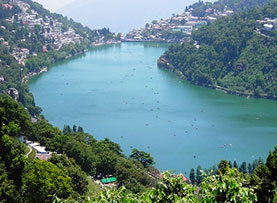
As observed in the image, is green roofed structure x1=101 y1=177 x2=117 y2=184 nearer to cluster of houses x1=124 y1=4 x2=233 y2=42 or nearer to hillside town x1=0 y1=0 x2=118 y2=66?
hillside town x1=0 y1=0 x2=118 y2=66

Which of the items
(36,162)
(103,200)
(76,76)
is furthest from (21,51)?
(103,200)

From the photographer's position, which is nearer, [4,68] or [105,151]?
[105,151]

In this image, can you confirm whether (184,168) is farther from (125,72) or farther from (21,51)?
(21,51)

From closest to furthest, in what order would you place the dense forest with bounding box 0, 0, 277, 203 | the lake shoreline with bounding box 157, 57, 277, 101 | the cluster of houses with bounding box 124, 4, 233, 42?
1. the dense forest with bounding box 0, 0, 277, 203
2. the lake shoreline with bounding box 157, 57, 277, 101
3. the cluster of houses with bounding box 124, 4, 233, 42

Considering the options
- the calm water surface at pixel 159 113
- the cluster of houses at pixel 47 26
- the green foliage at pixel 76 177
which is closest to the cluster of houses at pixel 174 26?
the cluster of houses at pixel 47 26

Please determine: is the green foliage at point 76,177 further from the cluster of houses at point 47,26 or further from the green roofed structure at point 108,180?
the cluster of houses at point 47,26

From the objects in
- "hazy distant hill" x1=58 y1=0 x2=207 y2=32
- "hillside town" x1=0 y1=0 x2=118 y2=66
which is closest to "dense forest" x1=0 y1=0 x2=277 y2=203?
"hillside town" x1=0 y1=0 x2=118 y2=66

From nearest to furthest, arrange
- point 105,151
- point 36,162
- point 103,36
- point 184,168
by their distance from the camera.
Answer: point 36,162 → point 105,151 → point 184,168 → point 103,36
